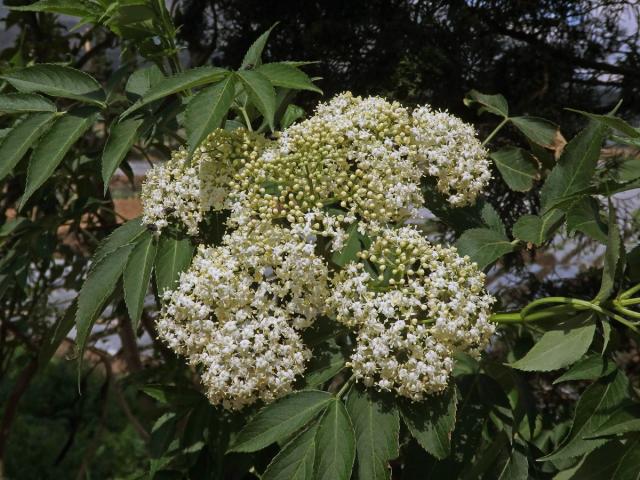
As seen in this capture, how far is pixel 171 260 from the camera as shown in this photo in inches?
47.4

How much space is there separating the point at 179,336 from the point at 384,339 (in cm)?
31

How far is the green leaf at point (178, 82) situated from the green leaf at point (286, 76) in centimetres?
7

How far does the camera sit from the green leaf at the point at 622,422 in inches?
39.4

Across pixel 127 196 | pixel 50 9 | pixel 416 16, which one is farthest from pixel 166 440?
pixel 127 196

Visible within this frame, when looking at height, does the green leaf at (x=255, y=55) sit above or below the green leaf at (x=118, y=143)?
above

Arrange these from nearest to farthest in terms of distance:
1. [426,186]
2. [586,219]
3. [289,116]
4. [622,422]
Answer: [622,422] → [586,219] → [426,186] → [289,116]

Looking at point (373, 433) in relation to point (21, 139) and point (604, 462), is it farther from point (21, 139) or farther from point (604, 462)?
point (21, 139)

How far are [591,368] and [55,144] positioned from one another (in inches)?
37.5

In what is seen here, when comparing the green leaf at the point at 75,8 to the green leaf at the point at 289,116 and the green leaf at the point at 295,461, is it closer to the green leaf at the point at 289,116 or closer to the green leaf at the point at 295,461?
the green leaf at the point at 289,116

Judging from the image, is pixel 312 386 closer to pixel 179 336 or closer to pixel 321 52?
pixel 179 336

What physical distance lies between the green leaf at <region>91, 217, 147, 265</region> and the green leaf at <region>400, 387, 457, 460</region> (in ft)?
1.81

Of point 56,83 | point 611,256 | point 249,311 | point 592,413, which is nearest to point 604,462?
point 592,413

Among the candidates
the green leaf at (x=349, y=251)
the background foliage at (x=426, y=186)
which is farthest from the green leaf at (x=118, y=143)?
the green leaf at (x=349, y=251)

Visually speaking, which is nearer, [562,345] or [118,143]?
[562,345]
